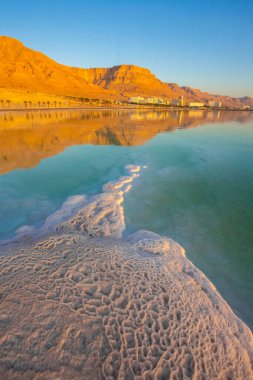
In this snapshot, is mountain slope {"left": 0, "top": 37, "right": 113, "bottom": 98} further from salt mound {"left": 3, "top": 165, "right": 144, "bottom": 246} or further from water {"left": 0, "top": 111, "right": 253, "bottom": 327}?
salt mound {"left": 3, "top": 165, "right": 144, "bottom": 246}

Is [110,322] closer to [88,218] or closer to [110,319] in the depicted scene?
[110,319]

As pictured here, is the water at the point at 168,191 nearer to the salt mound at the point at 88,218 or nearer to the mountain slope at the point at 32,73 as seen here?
the salt mound at the point at 88,218

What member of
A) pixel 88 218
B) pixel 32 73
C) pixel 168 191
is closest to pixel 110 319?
pixel 88 218

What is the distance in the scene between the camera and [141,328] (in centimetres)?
293

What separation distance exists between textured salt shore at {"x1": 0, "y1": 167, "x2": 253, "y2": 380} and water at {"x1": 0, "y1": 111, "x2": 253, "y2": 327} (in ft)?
2.59

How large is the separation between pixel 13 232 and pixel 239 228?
251 inches

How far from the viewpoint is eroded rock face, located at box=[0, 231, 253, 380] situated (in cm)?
257

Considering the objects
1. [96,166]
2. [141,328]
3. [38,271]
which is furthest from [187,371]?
[96,166]

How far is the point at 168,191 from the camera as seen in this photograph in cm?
830

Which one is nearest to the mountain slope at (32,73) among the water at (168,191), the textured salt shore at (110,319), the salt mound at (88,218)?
the water at (168,191)

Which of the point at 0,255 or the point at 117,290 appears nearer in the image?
the point at 117,290

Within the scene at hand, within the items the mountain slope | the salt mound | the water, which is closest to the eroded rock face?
the water

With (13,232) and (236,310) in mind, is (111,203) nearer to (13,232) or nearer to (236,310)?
(13,232)

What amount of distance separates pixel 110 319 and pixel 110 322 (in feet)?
0.12
